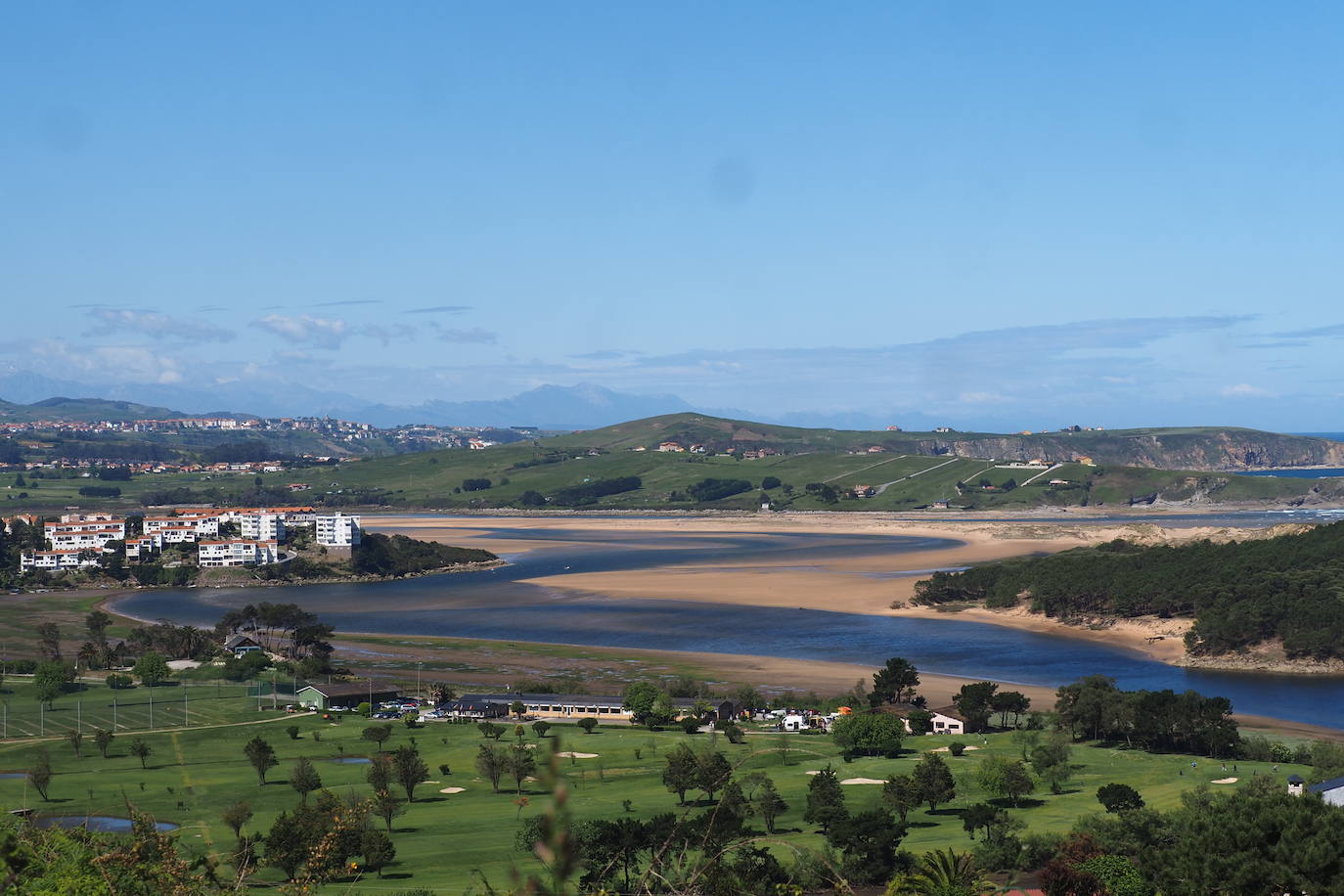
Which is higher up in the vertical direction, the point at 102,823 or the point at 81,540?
the point at 81,540

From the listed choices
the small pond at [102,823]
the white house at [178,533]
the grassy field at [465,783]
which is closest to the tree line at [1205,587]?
the grassy field at [465,783]

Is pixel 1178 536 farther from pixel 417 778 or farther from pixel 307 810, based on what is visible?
pixel 307 810

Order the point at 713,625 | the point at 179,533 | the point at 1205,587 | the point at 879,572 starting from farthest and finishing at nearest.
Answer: the point at 179,533
the point at 879,572
the point at 713,625
the point at 1205,587

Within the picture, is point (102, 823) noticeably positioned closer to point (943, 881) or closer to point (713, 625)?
point (943, 881)

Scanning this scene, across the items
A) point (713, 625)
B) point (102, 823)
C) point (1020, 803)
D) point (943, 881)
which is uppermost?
point (943, 881)

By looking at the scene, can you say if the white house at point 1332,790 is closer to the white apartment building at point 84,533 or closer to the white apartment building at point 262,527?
the white apartment building at point 262,527

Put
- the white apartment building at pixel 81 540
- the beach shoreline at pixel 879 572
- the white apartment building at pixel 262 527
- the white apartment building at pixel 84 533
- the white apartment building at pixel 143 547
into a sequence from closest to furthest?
the beach shoreline at pixel 879 572
the white apartment building at pixel 143 547
the white apartment building at pixel 81 540
the white apartment building at pixel 84 533
the white apartment building at pixel 262 527

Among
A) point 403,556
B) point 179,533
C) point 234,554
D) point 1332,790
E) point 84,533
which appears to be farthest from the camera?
point 179,533

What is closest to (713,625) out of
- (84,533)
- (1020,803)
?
(1020,803)
